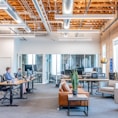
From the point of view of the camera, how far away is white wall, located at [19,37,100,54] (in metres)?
16.1

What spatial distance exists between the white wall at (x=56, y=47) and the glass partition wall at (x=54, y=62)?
0.33m

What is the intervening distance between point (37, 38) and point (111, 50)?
19.1ft

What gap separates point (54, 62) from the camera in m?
16.6

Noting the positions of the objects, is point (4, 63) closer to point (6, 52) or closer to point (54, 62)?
point (6, 52)

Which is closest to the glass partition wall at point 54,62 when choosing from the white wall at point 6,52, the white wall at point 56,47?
the white wall at point 56,47

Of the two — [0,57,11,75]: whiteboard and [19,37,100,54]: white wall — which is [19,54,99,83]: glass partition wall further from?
[0,57,11,75]: whiteboard

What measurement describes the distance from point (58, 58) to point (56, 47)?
2.81ft

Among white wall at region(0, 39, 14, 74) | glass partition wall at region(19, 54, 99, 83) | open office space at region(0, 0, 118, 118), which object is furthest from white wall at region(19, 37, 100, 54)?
white wall at region(0, 39, 14, 74)

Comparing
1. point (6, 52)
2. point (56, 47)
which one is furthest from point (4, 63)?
point (56, 47)

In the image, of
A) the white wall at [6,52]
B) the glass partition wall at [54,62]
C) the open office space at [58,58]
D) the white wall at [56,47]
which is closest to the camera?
the open office space at [58,58]

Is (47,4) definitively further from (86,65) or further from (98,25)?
(86,65)

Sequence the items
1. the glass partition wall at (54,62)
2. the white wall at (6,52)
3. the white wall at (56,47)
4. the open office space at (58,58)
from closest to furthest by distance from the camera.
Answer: the open office space at (58,58) → the white wall at (6,52) → the white wall at (56,47) → the glass partition wall at (54,62)

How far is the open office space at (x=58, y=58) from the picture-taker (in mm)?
6625

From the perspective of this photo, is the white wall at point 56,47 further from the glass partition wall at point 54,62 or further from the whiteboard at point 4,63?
the whiteboard at point 4,63
